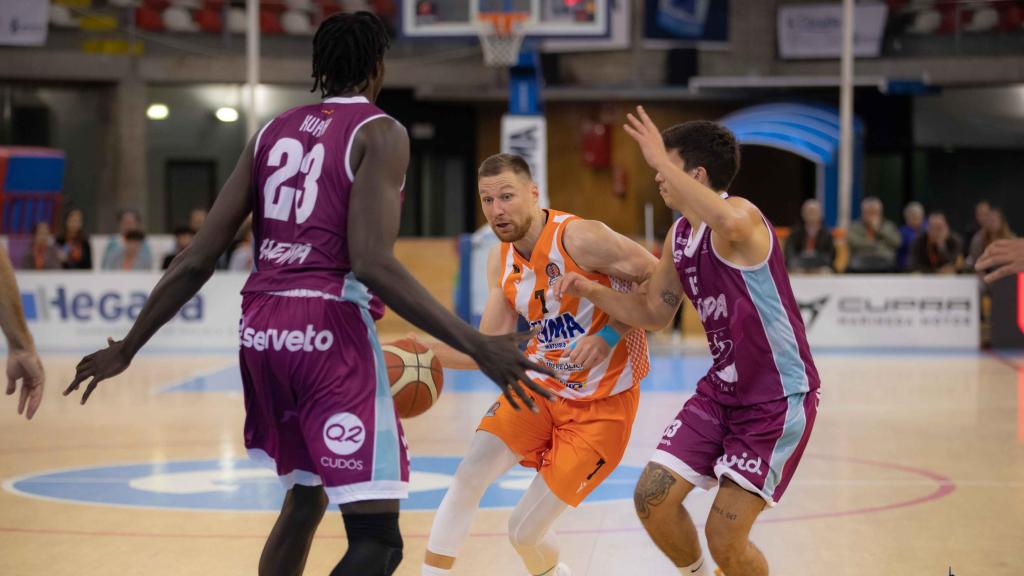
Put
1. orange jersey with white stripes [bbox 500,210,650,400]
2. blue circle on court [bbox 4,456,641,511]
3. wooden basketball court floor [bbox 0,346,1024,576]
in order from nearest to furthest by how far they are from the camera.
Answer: orange jersey with white stripes [bbox 500,210,650,400]
wooden basketball court floor [bbox 0,346,1024,576]
blue circle on court [bbox 4,456,641,511]

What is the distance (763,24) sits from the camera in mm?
26750

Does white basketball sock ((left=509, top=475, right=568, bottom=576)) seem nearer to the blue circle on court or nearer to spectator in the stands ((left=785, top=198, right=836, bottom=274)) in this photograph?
the blue circle on court

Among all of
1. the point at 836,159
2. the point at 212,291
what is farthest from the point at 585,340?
the point at 836,159

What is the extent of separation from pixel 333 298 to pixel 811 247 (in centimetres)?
1404

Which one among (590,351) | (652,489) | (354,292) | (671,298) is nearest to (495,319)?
(590,351)

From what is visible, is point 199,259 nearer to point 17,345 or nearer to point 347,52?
point 347,52

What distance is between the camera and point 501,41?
1822cm

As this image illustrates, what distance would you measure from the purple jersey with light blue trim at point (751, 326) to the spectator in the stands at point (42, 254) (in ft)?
47.4

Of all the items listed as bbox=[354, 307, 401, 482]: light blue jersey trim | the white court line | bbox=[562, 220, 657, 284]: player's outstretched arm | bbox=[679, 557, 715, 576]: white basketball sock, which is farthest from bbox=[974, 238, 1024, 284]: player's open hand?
the white court line

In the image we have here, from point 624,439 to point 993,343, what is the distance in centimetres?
1280

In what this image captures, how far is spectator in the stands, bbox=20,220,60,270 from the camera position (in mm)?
17375

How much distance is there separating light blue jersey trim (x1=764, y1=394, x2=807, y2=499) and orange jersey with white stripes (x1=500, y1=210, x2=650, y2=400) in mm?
895

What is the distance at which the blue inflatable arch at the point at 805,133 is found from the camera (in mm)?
22516

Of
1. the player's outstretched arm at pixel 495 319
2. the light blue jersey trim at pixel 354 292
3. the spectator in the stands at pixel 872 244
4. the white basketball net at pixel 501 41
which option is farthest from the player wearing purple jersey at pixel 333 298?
the white basketball net at pixel 501 41
